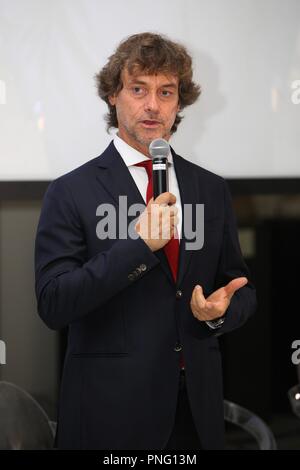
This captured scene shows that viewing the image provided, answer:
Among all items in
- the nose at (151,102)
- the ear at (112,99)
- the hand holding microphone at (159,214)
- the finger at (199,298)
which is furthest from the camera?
the ear at (112,99)

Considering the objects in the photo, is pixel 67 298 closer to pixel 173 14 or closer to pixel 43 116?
pixel 43 116

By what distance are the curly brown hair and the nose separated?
8cm

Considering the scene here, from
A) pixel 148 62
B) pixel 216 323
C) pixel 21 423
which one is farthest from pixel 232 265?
pixel 21 423

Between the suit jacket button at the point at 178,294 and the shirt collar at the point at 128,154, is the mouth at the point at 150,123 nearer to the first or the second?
the shirt collar at the point at 128,154

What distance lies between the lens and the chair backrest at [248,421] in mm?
2514

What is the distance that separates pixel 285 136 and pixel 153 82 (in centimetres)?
98

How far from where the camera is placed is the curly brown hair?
1.83 metres

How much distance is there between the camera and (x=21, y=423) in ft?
6.91

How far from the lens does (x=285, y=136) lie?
2590 millimetres

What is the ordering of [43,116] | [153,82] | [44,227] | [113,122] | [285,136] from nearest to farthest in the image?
[44,227]
[153,82]
[113,122]
[43,116]
[285,136]

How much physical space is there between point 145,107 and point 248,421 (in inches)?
61.3

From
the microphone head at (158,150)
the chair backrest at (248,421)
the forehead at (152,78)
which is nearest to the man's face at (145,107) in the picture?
the forehead at (152,78)

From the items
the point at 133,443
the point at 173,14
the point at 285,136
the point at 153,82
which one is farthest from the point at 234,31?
the point at 133,443

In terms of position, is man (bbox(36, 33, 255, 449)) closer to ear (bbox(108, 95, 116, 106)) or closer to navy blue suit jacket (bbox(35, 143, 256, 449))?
navy blue suit jacket (bbox(35, 143, 256, 449))
